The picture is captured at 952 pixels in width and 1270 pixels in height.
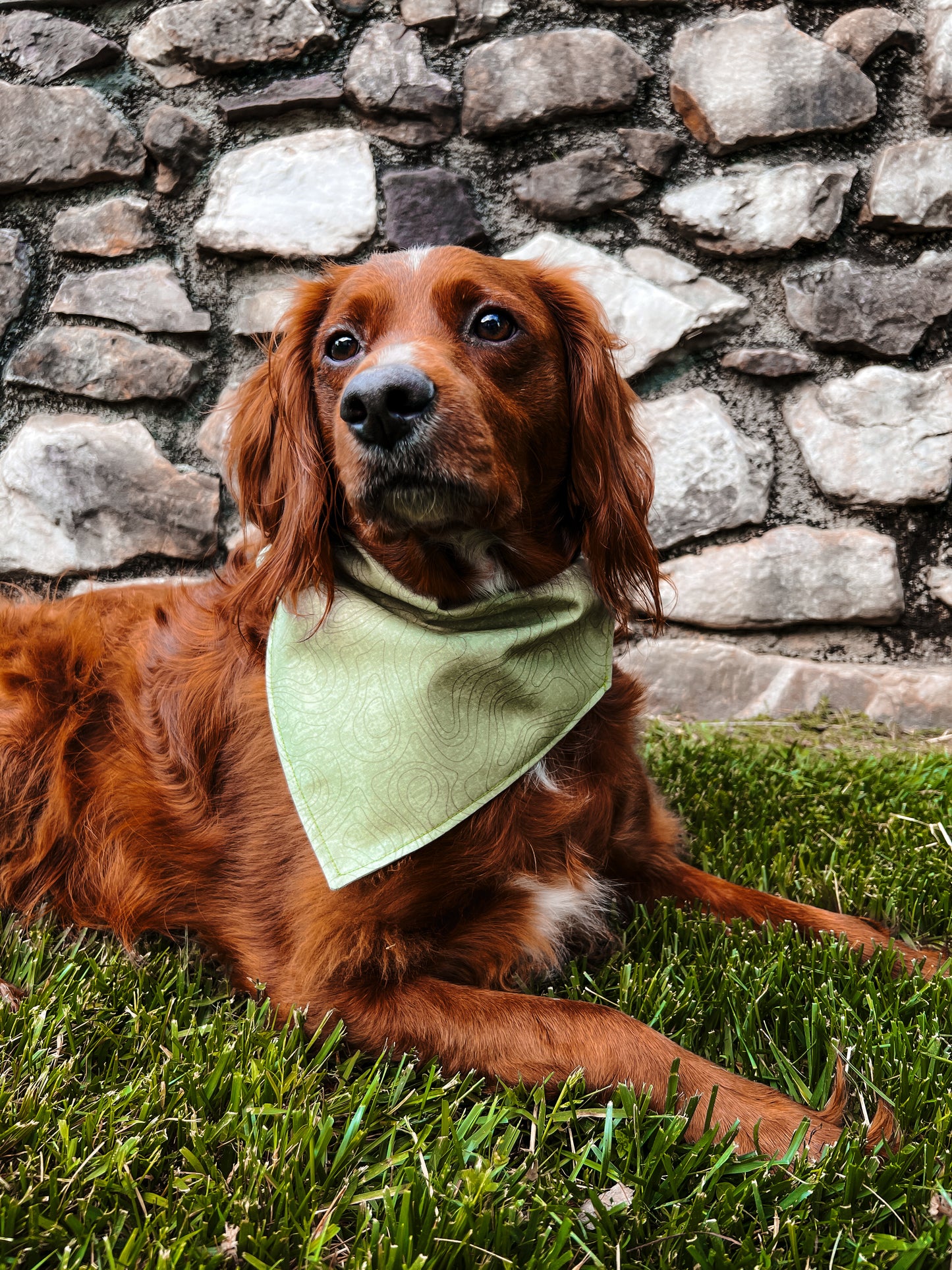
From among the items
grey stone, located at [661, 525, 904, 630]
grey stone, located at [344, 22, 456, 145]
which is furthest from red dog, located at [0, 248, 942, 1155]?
grey stone, located at [344, 22, 456, 145]

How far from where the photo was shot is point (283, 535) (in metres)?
1.95

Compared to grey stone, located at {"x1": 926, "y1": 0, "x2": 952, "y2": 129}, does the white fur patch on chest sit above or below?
below

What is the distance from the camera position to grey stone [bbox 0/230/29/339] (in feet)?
10.5

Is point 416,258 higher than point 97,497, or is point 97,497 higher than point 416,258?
point 416,258

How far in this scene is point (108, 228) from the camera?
3.21 m

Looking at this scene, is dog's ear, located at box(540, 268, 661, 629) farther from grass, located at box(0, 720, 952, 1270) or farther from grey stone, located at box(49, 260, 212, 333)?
grey stone, located at box(49, 260, 212, 333)

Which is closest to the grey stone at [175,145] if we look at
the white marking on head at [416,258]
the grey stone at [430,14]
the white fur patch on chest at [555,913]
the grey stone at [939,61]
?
the grey stone at [430,14]

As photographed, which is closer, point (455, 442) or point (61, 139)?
point (455, 442)

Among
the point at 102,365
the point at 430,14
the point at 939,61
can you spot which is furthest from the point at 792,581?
the point at 102,365

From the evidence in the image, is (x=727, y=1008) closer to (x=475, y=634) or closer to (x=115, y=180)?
(x=475, y=634)

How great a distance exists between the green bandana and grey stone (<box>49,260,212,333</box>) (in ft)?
5.39

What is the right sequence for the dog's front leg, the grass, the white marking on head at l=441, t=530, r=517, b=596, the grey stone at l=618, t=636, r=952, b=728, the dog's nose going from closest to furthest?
the grass → the dog's front leg → the dog's nose → the white marking on head at l=441, t=530, r=517, b=596 → the grey stone at l=618, t=636, r=952, b=728

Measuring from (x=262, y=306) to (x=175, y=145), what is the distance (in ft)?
1.83

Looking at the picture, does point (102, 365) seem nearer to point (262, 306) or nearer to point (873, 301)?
point (262, 306)
